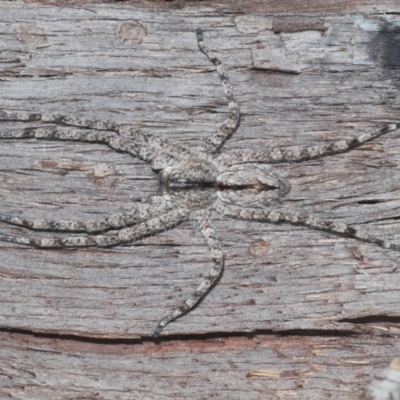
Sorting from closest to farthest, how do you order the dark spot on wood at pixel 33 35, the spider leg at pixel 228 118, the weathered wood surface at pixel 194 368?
the weathered wood surface at pixel 194 368
the spider leg at pixel 228 118
the dark spot on wood at pixel 33 35

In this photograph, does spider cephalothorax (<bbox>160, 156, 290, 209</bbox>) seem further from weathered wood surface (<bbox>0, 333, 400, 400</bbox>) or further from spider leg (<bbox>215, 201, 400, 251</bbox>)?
weathered wood surface (<bbox>0, 333, 400, 400</bbox>)

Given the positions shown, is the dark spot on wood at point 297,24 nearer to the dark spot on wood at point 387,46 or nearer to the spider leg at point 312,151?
the dark spot on wood at point 387,46

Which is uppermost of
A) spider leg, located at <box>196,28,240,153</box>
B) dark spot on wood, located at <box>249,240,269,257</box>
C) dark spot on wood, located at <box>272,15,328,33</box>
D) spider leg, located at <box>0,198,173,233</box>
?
dark spot on wood, located at <box>272,15,328,33</box>

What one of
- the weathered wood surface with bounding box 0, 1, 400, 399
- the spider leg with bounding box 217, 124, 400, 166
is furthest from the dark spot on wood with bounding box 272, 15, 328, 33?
the spider leg with bounding box 217, 124, 400, 166

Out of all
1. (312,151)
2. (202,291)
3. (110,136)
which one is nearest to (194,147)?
(110,136)

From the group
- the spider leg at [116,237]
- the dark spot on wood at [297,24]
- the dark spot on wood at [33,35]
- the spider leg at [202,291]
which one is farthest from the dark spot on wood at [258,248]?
the dark spot on wood at [33,35]

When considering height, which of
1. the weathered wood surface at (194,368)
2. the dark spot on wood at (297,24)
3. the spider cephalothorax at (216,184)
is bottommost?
the weathered wood surface at (194,368)

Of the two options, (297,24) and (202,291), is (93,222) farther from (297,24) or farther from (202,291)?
(297,24)
